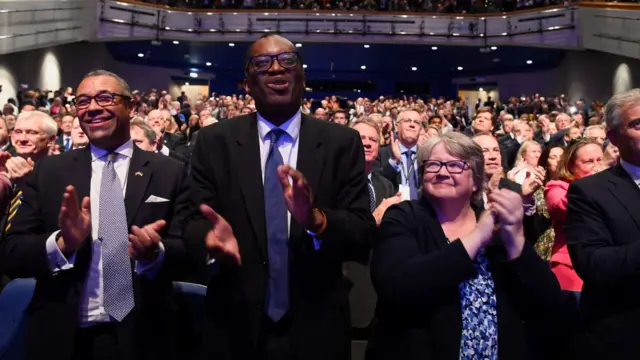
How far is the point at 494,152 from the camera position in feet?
13.8

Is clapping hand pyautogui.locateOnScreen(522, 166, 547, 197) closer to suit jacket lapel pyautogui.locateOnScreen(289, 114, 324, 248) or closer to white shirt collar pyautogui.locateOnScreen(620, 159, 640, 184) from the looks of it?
white shirt collar pyautogui.locateOnScreen(620, 159, 640, 184)

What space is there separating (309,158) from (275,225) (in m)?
Result: 0.23

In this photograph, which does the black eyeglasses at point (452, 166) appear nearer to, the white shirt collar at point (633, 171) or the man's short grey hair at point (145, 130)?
the white shirt collar at point (633, 171)

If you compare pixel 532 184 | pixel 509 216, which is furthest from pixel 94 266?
pixel 532 184

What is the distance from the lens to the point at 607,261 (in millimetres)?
2002

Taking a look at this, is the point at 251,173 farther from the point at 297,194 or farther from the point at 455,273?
the point at 455,273

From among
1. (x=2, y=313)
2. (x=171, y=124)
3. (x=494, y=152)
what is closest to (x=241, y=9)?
(x=171, y=124)

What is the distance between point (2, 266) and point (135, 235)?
525 millimetres

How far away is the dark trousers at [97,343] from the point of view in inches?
85.1

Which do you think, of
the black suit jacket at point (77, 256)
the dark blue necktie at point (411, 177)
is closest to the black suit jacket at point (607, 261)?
the black suit jacket at point (77, 256)

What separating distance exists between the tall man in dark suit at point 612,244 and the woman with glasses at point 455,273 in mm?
145

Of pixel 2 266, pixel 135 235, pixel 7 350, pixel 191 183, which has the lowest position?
pixel 7 350

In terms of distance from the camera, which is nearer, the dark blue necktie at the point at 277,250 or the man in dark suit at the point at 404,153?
the dark blue necktie at the point at 277,250

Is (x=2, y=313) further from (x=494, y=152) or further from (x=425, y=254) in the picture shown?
(x=494, y=152)
